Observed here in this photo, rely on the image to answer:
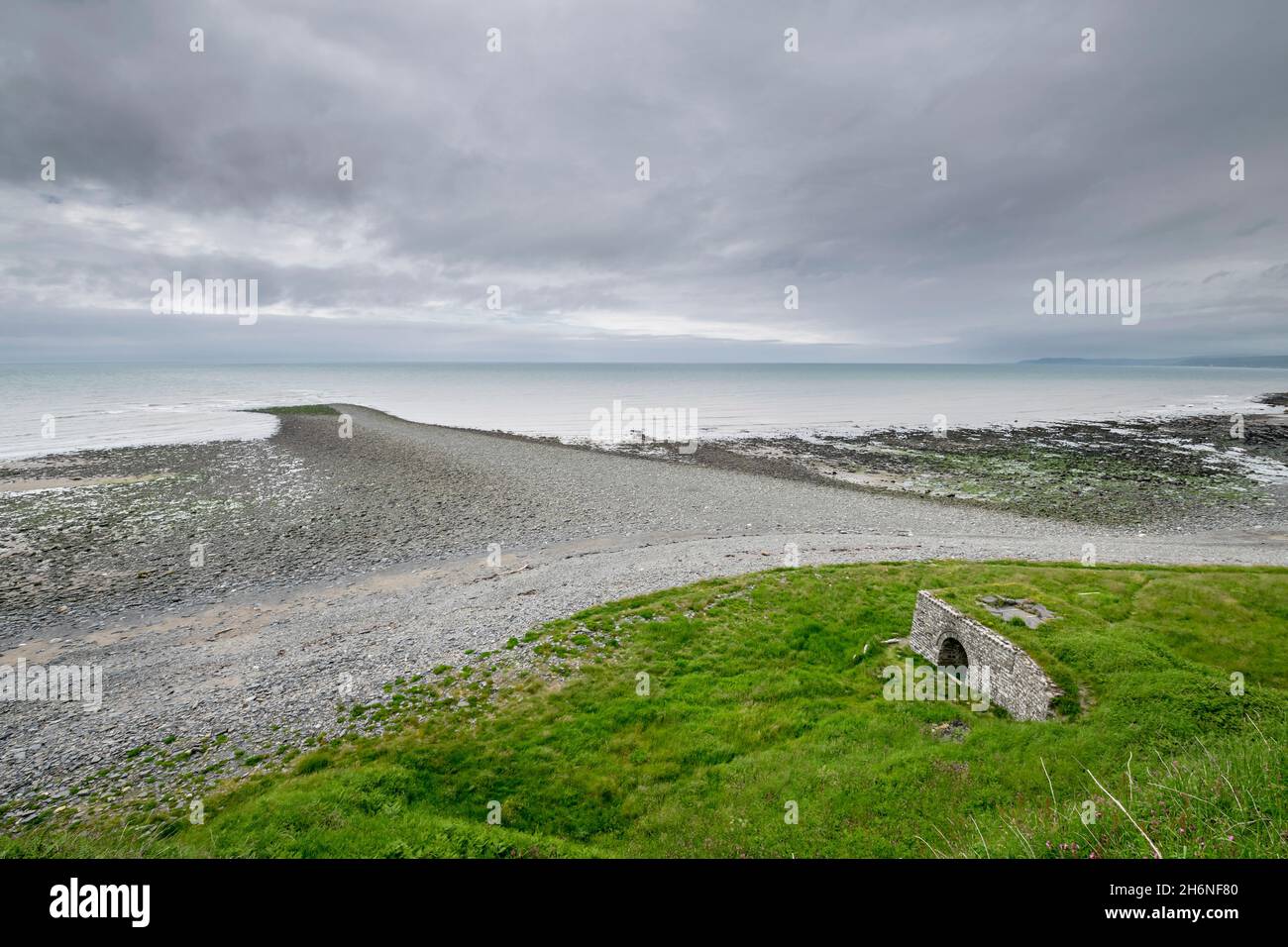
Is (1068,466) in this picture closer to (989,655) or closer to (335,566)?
(989,655)

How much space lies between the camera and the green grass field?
7.01 meters

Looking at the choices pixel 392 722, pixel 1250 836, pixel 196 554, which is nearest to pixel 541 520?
pixel 196 554

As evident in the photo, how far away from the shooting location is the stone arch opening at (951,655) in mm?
14094

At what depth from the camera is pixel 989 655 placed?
12.7 m

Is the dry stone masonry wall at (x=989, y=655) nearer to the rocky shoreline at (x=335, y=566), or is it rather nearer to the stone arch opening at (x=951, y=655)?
the stone arch opening at (x=951, y=655)

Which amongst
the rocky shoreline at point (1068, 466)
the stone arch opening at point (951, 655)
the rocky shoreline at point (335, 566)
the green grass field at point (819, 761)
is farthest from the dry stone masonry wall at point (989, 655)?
the rocky shoreline at point (1068, 466)

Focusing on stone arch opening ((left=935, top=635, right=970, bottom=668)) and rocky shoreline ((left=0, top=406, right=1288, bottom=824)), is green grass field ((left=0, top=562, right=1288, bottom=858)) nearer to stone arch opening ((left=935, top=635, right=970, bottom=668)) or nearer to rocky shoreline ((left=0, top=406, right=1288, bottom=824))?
stone arch opening ((left=935, top=635, right=970, bottom=668))

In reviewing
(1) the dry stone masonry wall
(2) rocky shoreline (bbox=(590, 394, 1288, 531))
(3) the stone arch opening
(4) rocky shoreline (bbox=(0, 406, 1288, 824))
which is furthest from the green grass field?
(2) rocky shoreline (bbox=(590, 394, 1288, 531))

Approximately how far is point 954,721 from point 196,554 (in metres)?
32.1

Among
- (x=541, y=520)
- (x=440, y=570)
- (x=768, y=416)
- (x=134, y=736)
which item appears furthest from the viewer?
(x=768, y=416)

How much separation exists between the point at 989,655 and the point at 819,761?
5.30 metres

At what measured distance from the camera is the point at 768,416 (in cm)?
8450

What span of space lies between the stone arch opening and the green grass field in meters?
1.09
